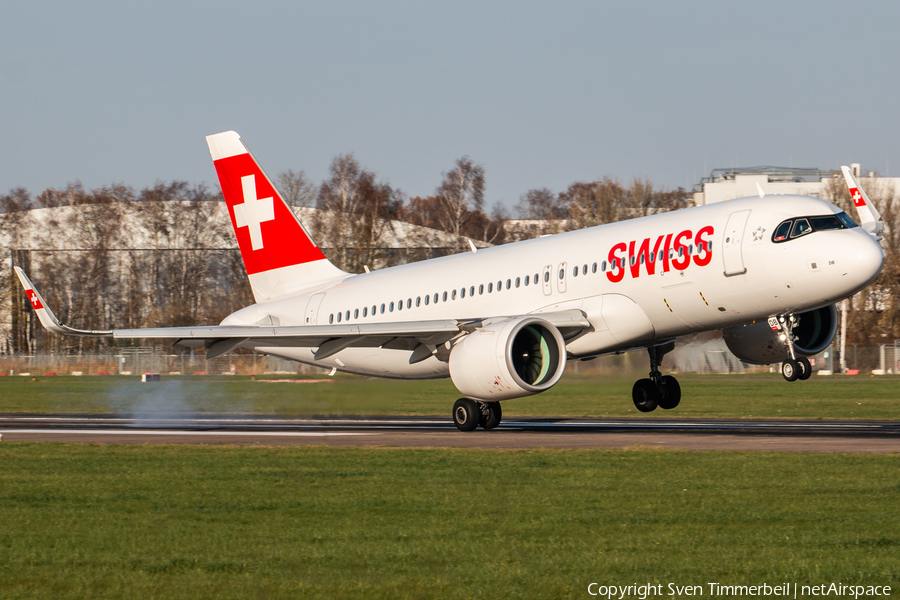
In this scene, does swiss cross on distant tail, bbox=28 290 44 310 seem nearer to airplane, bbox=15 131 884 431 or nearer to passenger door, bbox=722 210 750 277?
airplane, bbox=15 131 884 431

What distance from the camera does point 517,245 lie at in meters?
29.0

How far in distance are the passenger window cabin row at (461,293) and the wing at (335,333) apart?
121cm

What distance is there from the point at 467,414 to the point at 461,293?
3775mm

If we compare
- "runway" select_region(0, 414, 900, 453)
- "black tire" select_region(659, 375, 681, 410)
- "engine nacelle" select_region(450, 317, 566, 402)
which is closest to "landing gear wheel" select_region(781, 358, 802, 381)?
"runway" select_region(0, 414, 900, 453)

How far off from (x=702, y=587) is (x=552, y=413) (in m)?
27.2

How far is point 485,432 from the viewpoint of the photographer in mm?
26953

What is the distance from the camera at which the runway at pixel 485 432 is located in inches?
907

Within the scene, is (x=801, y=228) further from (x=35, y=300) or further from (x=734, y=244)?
(x=35, y=300)

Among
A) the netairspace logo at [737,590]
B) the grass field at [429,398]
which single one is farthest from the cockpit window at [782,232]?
the netairspace logo at [737,590]

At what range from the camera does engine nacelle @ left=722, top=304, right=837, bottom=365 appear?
1064 inches

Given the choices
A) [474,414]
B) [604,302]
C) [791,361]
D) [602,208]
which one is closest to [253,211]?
[474,414]

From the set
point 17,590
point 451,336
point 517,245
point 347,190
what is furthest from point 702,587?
point 347,190

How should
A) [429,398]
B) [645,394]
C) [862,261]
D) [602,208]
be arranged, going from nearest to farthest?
[862,261] < [645,394] < [429,398] < [602,208]

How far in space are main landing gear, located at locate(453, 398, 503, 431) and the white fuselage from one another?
1472 millimetres
